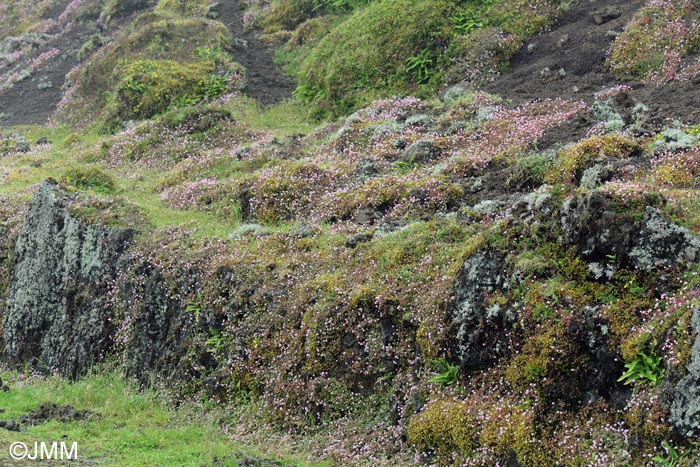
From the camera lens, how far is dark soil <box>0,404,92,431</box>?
13898 mm

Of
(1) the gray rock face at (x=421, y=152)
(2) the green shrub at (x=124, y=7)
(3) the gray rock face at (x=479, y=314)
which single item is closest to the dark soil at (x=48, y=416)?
(3) the gray rock face at (x=479, y=314)

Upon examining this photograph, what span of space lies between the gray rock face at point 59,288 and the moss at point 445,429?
9.24 metres

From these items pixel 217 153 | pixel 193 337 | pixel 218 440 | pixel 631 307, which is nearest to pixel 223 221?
pixel 193 337

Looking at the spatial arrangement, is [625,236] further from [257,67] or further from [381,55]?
[257,67]

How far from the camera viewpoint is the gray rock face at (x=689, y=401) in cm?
877

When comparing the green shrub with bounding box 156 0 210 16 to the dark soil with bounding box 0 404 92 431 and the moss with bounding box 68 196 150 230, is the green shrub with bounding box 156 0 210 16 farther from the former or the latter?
the dark soil with bounding box 0 404 92 431

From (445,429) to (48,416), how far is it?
25.8 feet

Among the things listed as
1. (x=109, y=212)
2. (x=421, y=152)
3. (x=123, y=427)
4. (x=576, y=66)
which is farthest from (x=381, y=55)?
(x=123, y=427)

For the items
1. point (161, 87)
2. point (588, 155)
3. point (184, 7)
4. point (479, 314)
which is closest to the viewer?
point (479, 314)

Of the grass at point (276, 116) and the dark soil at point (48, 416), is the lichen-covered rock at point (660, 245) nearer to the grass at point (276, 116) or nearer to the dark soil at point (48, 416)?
the dark soil at point (48, 416)

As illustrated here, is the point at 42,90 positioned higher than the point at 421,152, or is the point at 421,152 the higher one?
the point at 421,152

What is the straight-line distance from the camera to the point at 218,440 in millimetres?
13328

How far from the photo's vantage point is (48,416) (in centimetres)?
1452

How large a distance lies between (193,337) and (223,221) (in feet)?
14.3
